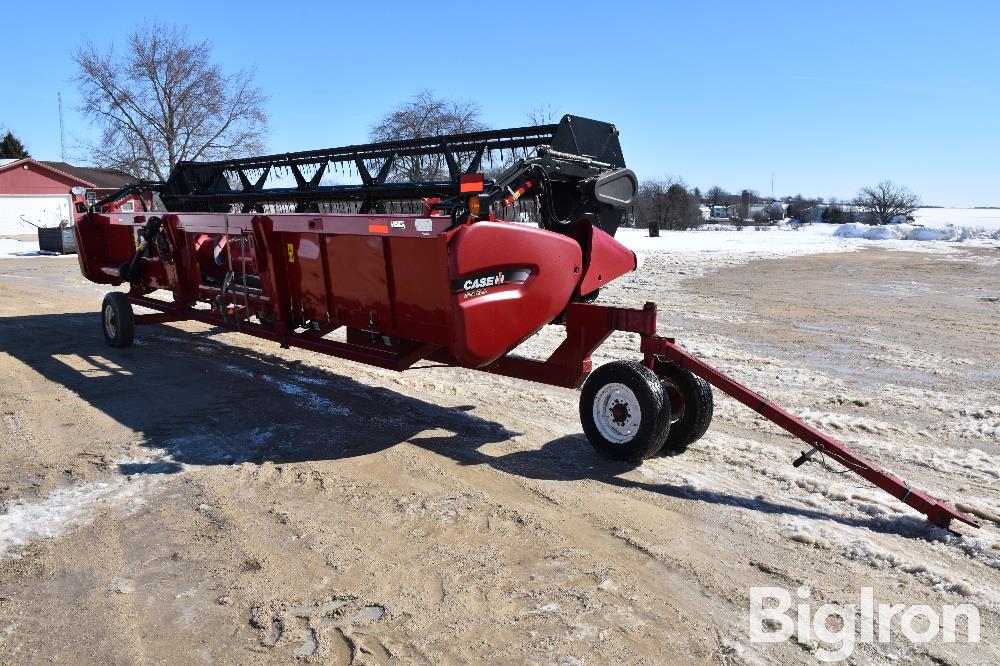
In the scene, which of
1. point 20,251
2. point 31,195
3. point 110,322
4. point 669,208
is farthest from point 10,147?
point 110,322

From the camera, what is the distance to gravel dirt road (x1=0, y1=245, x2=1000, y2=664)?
3119 mm

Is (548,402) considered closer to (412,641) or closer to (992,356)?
(412,641)

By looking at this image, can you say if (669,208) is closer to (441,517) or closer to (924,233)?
(924,233)

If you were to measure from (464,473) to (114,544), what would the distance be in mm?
2032

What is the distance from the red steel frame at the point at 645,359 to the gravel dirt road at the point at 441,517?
0.60ft

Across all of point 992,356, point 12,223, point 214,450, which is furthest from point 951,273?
point 12,223

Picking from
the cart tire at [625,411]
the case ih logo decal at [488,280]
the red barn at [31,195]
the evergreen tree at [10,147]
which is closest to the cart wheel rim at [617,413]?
the cart tire at [625,411]

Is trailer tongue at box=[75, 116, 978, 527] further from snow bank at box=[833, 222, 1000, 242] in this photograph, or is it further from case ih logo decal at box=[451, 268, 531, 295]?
snow bank at box=[833, 222, 1000, 242]

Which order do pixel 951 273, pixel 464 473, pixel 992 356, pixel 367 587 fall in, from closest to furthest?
pixel 367 587 → pixel 464 473 → pixel 992 356 → pixel 951 273

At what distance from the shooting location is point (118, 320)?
8.81 m

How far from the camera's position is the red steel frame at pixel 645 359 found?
413cm

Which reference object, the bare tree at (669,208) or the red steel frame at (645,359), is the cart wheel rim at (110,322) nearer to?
the red steel frame at (645,359)

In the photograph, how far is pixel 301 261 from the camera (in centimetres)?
654

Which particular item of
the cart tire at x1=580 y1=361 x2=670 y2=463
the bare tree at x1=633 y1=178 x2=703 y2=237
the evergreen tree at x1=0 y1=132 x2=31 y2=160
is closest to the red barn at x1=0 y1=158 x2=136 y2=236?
the evergreen tree at x1=0 y1=132 x2=31 y2=160
